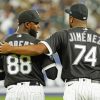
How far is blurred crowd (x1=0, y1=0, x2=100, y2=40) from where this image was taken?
13281 mm

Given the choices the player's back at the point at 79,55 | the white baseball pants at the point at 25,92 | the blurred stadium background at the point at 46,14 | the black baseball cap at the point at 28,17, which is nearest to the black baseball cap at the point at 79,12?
the player's back at the point at 79,55

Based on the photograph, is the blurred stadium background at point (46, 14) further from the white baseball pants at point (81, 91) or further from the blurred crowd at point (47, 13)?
the white baseball pants at point (81, 91)

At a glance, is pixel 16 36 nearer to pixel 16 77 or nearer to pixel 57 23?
pixel 16 77

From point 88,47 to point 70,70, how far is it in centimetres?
38

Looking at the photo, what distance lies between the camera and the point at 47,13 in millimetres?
13547

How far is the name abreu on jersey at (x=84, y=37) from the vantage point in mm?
6758

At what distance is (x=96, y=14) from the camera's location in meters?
13.7

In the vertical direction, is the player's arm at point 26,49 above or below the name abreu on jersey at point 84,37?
below

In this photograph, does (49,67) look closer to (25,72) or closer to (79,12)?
(25,72)

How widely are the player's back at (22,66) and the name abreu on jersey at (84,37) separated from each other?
1.64 ft

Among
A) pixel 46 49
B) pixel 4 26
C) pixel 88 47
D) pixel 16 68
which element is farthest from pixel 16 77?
pixel 4 26

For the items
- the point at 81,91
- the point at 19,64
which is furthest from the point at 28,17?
the point at 81,91

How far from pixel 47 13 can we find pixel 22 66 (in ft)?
22.6

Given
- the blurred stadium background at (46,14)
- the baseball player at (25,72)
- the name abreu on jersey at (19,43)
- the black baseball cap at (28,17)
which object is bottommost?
the baseball player at (25,72)
